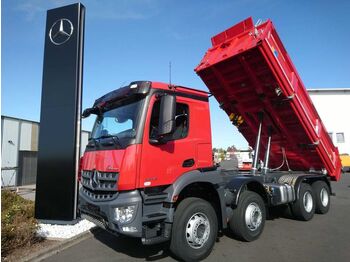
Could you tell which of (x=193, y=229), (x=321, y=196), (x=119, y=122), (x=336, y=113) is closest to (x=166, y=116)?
(x=119, y=122)

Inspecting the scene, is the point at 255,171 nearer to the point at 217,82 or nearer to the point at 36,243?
the point at 217,82

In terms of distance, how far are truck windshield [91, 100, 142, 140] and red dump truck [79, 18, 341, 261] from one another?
2cm

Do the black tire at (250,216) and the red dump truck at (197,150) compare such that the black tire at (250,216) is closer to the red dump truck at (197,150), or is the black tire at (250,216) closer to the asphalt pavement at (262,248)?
the red dump truck at (197,150)

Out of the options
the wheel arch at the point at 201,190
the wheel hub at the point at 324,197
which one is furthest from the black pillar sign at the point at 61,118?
the wheel hub at the point at 324,197

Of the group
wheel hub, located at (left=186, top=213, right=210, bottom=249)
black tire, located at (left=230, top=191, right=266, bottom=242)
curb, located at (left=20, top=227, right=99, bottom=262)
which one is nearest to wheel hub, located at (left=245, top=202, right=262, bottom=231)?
black tire, located at (left=230, top=191, right=266, bottom=242)

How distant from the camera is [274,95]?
743cm

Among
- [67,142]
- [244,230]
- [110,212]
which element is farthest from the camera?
[67,142]

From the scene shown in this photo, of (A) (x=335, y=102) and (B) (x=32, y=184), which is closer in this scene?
(B) (x=32, y=184)

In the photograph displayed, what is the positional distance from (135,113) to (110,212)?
57.6 inches

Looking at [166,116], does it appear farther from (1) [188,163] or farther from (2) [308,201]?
(2) [308,201]

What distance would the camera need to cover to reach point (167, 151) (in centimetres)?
512

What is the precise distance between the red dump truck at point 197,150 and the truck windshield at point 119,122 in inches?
0.9

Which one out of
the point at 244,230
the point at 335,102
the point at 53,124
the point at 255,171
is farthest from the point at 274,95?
the point at 335,102

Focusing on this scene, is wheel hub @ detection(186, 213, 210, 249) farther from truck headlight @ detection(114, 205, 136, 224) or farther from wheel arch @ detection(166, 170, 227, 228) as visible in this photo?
truck headlight @ detection(114, 205, 136, 224)
